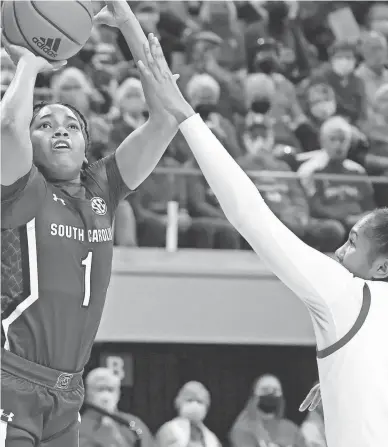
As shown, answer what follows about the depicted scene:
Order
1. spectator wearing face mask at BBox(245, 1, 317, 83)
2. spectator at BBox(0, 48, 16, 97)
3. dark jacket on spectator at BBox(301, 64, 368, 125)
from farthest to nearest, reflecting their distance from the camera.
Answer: spectator wearing face mask at BBox(245, 1, 317, 83) < dark jacket on spectator at BBox(301, 64, 368, 125) < spectator at BBox(0, 48, 16, 97)

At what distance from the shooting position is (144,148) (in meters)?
3.73

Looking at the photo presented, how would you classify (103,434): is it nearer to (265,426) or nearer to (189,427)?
(189,427)

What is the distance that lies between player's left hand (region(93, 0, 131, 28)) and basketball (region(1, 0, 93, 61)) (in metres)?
0.17

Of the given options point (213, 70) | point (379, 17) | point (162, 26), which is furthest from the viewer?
point (379, 17)

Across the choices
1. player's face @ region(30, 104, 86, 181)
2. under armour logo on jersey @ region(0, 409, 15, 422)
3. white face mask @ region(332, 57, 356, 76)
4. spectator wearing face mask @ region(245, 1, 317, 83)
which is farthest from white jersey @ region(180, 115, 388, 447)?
spectator wearing face mask @ region(245, 1, 317, 83)

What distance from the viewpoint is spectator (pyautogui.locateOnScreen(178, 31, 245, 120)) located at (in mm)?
8398

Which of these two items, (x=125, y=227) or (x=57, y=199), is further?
(x=125, y=227)

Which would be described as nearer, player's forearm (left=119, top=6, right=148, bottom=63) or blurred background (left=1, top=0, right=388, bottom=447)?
player's forearm (left=119, top=6, right=148, bottom=63)

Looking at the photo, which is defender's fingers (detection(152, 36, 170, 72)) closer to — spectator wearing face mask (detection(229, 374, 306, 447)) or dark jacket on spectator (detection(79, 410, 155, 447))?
dark jacket on spectator (detection(79, 410, 155, 447))

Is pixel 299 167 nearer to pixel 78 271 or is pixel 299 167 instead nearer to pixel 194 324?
pixel 194 324

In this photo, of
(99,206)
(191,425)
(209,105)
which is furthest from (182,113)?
(209,105)

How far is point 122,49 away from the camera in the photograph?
349 inches

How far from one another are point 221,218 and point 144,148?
140 inches

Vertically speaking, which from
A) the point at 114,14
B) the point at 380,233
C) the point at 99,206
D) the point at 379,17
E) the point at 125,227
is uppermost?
the point at 379,17
